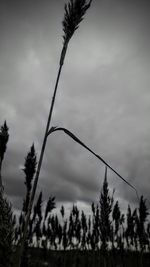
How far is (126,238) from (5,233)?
14.0 metres

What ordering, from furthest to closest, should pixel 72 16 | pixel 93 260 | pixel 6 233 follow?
pixel 93 260, pixel 72 16, pixel 6 233

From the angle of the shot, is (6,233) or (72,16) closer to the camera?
(6,233)

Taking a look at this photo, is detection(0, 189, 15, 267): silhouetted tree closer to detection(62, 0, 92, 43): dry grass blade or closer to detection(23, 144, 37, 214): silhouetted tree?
detection(23, 144, 37, 214): silhouetted tree

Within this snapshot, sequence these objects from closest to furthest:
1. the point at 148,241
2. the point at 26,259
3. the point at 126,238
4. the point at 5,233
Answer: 1. the point at 5,233
2. the point at 26,259
3. the point at 148,241
4. the point at 126,238

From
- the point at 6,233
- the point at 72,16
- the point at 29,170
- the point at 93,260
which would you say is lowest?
Answer: the point at 93,260

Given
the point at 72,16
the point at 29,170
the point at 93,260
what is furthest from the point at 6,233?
the point at 93,260

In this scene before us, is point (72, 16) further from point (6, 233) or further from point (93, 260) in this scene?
point (93, 260)

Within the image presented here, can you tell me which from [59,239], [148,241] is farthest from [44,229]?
[148,241]

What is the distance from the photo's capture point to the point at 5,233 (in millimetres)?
1220

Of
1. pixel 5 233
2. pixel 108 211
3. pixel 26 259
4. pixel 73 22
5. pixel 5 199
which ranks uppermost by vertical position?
pixel 73 22

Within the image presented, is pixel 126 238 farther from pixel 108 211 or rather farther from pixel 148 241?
pixel 108 211

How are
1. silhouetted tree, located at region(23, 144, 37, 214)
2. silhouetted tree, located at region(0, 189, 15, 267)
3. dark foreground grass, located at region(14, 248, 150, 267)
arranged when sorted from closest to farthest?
silhouetted tree, located at region(0, 189, 15, 267) < silhouetted tree, located at region(23, 144, 37, 214) < dark foreground grass, located at region(14, 248, 150, 267)

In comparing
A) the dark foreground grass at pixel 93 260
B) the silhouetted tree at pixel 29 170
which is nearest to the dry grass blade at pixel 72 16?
the silhouetted tree at pixel 29 170

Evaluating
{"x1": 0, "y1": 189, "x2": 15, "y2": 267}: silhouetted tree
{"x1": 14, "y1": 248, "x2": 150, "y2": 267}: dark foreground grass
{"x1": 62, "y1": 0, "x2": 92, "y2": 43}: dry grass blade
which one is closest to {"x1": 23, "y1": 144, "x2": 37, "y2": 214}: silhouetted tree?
{"x1": 0, "y1": 189, "x2": 15, "y2": 267}: silhouetted tree
